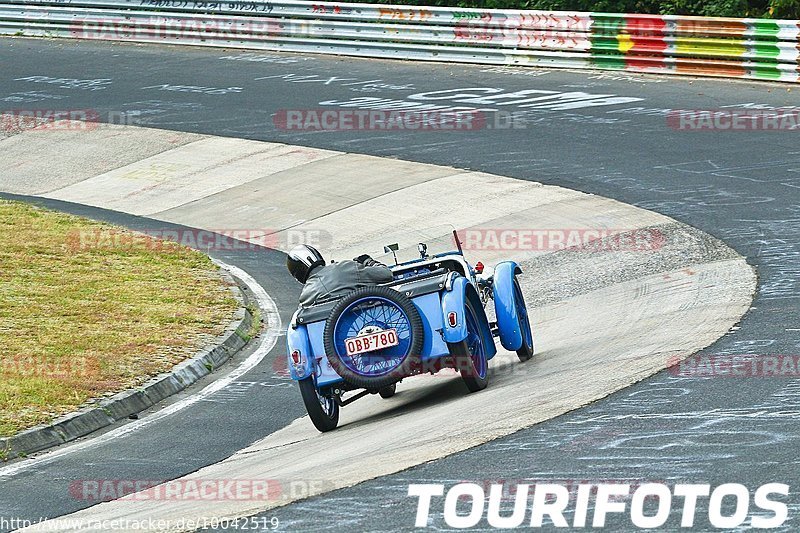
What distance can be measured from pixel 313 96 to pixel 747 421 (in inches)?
718

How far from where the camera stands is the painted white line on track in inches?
376

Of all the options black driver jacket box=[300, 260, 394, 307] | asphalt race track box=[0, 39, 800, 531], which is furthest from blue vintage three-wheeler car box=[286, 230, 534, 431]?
asphalt race track box=[0, 39, 800, 531]

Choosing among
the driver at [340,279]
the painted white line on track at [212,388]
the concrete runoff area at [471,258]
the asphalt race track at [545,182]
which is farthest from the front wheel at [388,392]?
the painted white line on track at [212,388]

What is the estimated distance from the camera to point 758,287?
39.8ft

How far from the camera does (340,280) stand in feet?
32.0

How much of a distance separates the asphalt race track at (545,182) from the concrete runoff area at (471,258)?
36cm

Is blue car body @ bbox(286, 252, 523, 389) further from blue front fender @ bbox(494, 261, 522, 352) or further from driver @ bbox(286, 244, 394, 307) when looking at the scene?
blue front fender @ bbox(494, 261, 522, 352)

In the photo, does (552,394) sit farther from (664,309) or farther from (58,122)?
(58,122)

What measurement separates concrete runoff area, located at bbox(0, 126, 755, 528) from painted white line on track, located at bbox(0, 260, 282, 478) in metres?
1.32

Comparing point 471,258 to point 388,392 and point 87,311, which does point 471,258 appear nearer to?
point 87,311

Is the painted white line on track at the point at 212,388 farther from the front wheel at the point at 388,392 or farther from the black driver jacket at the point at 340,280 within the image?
the black driver jacket at the point at 340,280

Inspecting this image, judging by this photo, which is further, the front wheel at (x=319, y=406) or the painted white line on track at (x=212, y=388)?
the painted white line on track at (x=212, y=388)

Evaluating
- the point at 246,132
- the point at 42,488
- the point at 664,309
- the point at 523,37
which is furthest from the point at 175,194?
the point at 42,488

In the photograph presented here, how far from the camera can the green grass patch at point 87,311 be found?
36.3 ft
